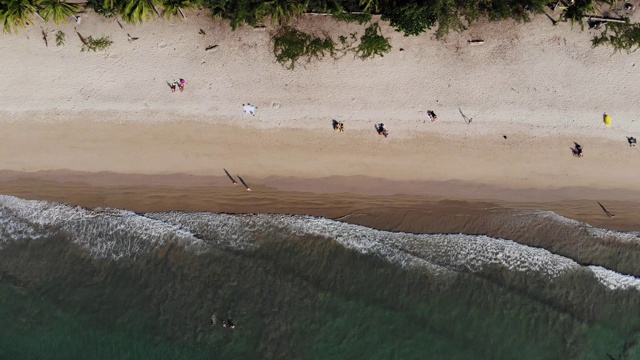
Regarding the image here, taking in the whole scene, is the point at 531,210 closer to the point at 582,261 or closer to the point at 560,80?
the point at 582,261

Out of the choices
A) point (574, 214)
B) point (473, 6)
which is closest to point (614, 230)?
point (574, 214)

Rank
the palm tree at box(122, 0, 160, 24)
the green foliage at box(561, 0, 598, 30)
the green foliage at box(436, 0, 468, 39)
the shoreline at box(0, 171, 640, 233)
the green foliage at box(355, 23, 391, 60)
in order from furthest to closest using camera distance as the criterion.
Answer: the shoreline at box(0, 171, 640, 233)
the green foliage at box(355, 23, 391, 60)
the green foliage at box(561, 0, 598, 30)
the green foliage at box(436, 0, 468, 39)
the palm tree at box(122, 0, 160, 24)

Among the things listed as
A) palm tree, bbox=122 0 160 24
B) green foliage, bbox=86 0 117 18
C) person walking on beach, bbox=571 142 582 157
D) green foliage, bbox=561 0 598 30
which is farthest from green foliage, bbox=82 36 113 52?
person walking on beach, bbox=571 142 582 157

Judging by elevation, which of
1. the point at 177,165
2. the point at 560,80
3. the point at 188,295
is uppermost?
the point at 560,80

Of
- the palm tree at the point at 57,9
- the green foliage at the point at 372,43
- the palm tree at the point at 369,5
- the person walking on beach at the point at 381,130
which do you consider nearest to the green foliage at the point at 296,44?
the green foliage at the point at 372,43

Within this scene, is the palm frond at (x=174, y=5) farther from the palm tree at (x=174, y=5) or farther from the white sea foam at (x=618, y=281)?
the white sea foam at (x=618, y=281)

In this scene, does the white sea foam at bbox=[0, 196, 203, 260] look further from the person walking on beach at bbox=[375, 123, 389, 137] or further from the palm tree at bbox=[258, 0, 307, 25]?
the person walking on beach at bbox=[375, 123, 389, 137]
